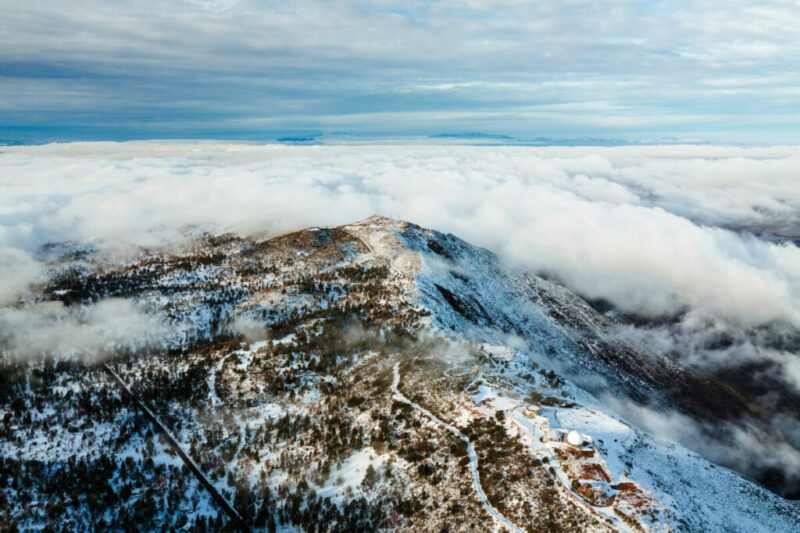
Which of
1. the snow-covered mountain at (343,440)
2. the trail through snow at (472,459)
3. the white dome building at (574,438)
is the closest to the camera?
the trail through snow at (472,459)

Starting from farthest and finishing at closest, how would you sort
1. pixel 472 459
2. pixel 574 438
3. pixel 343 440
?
pixel 343 440 < pixel 472 459 < pixel 574 438

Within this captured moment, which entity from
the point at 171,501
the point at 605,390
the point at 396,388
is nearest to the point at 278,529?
the point at 171,501

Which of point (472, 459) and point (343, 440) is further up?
point (472, 459)

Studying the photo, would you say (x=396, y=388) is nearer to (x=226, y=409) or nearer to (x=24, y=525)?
(x=226, y=409)

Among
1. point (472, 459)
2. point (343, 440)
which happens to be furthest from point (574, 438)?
point (343, 440)

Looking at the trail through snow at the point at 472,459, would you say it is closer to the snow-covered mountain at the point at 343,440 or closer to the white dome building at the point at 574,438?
the snow-covered mountain at the point at 343,440

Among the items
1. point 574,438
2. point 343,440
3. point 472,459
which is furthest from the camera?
point 343,440

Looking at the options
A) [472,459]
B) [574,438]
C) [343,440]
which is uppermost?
[574,438]

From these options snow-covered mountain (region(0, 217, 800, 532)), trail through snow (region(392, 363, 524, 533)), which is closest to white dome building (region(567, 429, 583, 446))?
snow-covered mountain (region(0, 217, 800, 532))

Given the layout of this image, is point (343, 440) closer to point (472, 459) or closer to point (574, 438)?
point (472, 459)

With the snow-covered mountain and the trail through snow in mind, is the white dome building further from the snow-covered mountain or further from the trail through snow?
the trail through snow

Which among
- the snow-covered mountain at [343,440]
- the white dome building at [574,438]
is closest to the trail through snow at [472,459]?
the snow-covered mountain at [343,440]

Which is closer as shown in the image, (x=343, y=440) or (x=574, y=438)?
(x=574, y=438)
